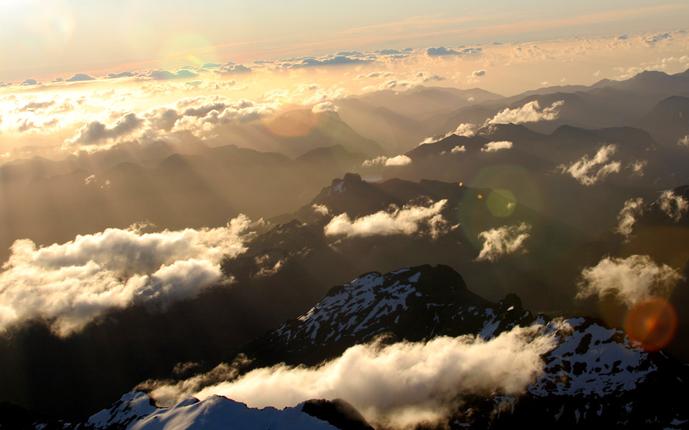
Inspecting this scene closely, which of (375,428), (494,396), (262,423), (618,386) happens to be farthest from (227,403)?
(618,386)

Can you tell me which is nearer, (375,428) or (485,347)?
(375,428)

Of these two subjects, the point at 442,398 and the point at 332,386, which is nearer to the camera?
the point at 442,398

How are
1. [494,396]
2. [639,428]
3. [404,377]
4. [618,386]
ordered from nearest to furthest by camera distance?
1. [639,428]
2. [618,386]
3. [494,396]
4. [404,377]

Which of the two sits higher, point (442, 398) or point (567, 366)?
point (567, 366)

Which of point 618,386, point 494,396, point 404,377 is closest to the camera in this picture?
point 618,386

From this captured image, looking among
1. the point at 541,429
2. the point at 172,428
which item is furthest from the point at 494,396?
the point at 172,428

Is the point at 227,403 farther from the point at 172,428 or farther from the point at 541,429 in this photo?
the point at 541,429

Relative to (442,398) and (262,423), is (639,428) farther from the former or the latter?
(262,423)

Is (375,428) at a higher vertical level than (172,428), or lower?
lower

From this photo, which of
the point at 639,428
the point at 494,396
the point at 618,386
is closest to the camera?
the point at 639,428
